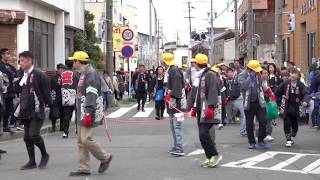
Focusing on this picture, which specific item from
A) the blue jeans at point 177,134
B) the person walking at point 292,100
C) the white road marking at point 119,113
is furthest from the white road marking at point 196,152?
the white road marking at point 119,113

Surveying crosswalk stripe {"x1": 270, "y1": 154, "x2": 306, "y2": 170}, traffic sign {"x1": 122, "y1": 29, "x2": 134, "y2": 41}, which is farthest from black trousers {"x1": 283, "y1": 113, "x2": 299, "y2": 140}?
traffic sign {"x1": 122, "y1": 29, "x2": 134, "y2": 41}

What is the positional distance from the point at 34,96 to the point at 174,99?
9.66 ft

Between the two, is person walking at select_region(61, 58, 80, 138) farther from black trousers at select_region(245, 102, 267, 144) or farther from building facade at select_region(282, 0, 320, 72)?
building facade at select_region(282, 0, 320, 72)

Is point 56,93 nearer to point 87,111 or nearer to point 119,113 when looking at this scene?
point 87,111

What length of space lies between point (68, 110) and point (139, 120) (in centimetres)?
512

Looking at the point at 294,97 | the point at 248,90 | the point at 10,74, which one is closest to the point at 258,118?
the point at 248,90

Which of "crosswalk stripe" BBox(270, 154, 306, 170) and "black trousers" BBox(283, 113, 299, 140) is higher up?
"black trousers" BBox(283, 113, 299, 140)

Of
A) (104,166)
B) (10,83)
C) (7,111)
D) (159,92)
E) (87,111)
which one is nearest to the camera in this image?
(87,111)

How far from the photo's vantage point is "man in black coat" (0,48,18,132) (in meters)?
13.6

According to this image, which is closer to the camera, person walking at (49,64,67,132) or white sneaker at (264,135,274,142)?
white sneaker at (264,135,274,142)

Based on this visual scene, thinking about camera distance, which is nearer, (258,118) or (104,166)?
(104,166)

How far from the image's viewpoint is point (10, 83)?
13.9 meters

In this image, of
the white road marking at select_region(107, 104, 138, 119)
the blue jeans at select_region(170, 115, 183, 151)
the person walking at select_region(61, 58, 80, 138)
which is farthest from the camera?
the white road marking at select_region(107, 104, 138, 119)

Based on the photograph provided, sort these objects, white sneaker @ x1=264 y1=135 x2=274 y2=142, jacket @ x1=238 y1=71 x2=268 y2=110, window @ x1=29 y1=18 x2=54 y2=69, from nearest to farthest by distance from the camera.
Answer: jacket @ x1=238 y1=71 x2=268 y2=110, white sneaker @ x1=264 y1=135 x2=274 y2=142, window @ x1=29 y1=18 x2=54 y2=69
